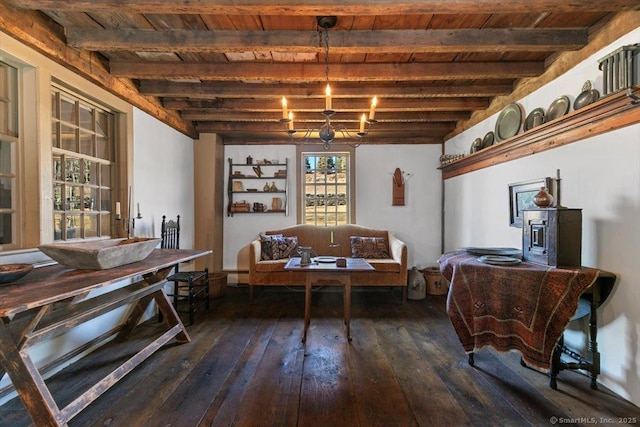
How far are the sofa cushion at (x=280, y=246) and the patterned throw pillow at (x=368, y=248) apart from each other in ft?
2.87

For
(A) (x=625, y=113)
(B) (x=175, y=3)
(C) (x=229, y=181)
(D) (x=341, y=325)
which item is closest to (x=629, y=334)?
(A) (x=625, y=113)

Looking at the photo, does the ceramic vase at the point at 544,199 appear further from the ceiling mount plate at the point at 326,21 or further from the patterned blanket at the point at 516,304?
the ceiling mount plate at the point at 326,21

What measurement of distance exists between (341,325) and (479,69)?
2818mm

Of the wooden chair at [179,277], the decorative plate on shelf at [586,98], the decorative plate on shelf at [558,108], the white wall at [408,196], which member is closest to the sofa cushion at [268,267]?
the wooden chair at [179,277]

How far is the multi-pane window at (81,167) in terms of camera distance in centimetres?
238

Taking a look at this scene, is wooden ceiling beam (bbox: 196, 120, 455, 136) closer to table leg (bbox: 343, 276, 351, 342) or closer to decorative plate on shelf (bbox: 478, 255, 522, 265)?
table leg (bbox: 343, 276, 351, 342)

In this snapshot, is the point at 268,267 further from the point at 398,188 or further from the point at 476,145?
the point at 476,145

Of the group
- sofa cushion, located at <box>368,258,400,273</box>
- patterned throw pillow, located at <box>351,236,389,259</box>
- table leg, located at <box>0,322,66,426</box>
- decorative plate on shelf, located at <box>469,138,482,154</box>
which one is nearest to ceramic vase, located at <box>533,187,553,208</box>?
decorative plate on shelf, located at <box>469,138,482,154</box>

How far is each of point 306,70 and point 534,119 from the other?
2.12 m

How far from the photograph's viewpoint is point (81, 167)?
261 centimetres

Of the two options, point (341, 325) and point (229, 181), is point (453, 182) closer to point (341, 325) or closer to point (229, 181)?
point (341, 325)

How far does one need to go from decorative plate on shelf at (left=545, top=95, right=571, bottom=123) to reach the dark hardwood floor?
2.03 metres

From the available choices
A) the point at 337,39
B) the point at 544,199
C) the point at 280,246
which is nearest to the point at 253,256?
the point at 280,246

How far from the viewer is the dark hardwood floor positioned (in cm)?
174
